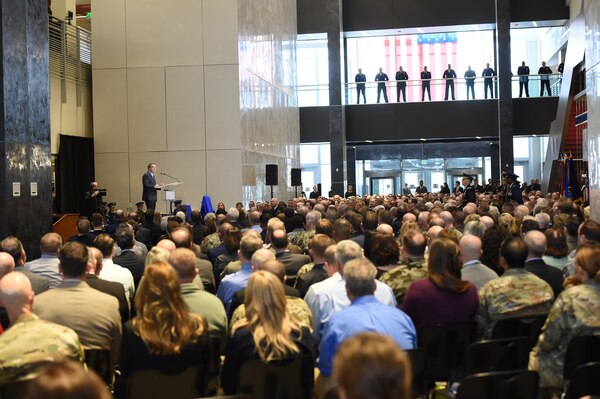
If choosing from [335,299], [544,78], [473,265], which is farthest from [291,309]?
[544,78]

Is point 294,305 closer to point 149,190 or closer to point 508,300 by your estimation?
point 508,300

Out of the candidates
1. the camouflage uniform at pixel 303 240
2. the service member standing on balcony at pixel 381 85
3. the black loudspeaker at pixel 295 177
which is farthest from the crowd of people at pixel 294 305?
the service member standing on balcony at pixel 381 85

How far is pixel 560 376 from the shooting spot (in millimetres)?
5062

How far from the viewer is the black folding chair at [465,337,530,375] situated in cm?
486


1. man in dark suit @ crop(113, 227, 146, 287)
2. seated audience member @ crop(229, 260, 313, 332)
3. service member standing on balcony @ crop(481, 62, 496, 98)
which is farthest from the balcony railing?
seated audience member @ crop(229, 260, 313, 332)

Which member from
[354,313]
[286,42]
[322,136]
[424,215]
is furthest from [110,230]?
[322,136]

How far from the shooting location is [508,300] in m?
5.66

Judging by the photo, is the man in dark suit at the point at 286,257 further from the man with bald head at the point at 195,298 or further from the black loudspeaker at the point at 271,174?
the black loudspeaker at the point at 271,174

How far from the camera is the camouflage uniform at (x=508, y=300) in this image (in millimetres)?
5637

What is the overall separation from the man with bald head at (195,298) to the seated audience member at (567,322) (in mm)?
2130

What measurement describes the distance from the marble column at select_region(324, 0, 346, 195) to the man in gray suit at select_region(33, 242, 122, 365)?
26.0 metres

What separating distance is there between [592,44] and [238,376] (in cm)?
1054

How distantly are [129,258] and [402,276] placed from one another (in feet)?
11.2

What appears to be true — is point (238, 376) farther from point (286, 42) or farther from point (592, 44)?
point (286, 42)
